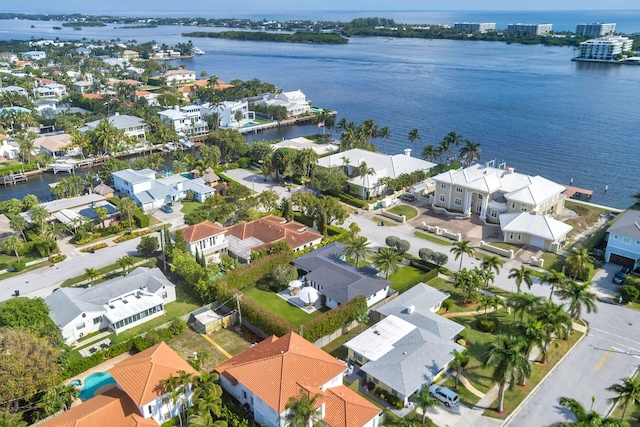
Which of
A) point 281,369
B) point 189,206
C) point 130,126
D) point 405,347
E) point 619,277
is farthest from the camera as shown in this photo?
point 130,126

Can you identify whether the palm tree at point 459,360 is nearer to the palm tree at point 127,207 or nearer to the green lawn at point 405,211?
the green lawn at point 405,211

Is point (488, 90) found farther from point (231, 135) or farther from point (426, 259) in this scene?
point (426, 259)

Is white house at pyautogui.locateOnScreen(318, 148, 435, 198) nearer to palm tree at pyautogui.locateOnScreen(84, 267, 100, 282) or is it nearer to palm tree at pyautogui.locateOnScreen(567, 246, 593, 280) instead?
palm tree at pyautogui.locateOnScreen(567, 246, 593, 280)

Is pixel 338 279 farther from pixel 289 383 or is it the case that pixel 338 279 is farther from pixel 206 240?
pixel 206 240

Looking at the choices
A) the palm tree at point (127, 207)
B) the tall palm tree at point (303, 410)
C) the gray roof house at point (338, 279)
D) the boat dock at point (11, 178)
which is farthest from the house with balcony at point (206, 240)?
the boat dock at point (11, 178)

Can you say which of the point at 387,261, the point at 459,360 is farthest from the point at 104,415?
the point at 387,261

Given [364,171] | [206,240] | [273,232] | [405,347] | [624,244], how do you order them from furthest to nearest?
[364,171]
[273,232]
[206,240]
[624,244]
[405,347]
